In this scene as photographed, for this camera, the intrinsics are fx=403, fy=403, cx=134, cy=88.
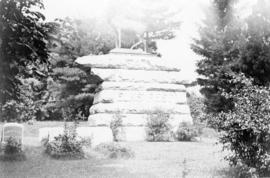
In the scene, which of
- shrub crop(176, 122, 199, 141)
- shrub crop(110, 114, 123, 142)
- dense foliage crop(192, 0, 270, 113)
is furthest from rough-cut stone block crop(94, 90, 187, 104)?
dense foliage crop(192, 0, 270, 113)

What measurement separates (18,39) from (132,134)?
9459mm

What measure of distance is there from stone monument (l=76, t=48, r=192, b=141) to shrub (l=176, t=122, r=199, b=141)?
23.3 inches

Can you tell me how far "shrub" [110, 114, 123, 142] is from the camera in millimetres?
14156

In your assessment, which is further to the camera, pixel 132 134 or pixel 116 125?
pixel 132 134

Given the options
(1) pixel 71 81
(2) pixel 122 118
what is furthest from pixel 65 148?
(1) pixel 71 81

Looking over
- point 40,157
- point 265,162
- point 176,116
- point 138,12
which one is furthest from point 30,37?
point 138,12

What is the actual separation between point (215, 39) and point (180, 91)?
16.1 m

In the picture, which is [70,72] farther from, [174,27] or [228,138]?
[228,138]

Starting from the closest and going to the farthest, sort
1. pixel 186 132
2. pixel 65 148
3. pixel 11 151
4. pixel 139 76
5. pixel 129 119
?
pixel 11 151 < pixel 65 148 < pixel 186 132 < pixel 129 119 < pixel 139 76

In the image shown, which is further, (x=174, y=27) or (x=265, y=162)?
(x=174, y=27)

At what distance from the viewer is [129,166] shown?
8.40 metres

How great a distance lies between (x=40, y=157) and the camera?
9898 millimetres

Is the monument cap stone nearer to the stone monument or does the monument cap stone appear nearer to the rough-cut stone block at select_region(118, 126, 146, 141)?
the stone monument

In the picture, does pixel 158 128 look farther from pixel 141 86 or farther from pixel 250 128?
pixel 250 128
